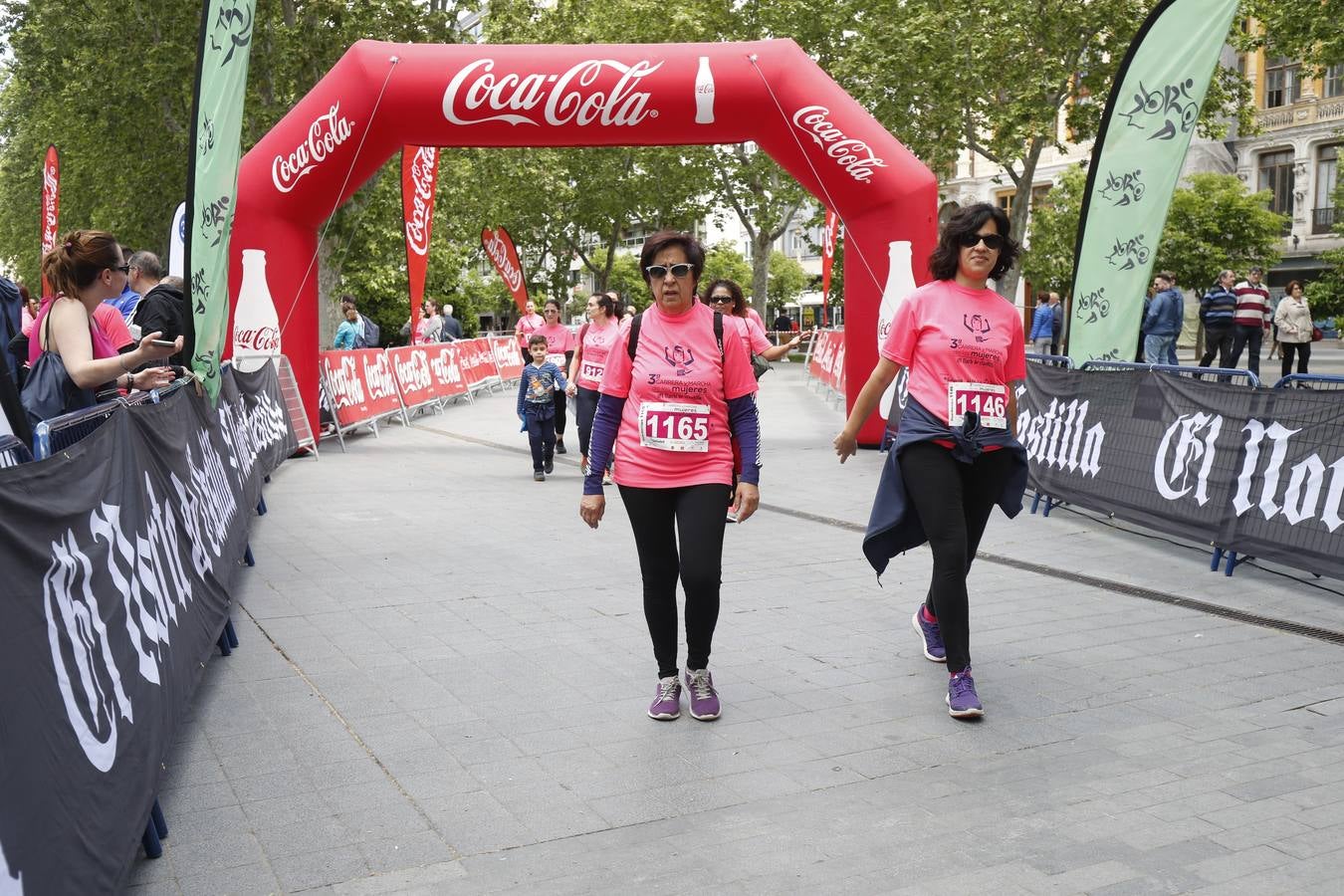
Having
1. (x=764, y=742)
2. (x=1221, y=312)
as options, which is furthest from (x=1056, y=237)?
(x=764, y=742)

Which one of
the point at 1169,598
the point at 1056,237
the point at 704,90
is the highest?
the point at 704,90

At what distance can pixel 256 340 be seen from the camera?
1363 centimetres

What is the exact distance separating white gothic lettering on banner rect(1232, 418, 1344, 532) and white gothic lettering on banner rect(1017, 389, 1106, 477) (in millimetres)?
1596

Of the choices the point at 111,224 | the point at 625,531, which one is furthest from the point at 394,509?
the point at 111,224

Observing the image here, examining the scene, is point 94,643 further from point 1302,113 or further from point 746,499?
point 1302,113

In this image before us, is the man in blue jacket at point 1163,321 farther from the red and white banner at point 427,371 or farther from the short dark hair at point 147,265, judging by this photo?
the short dark hair at point 147,265

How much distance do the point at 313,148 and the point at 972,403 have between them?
1017 centimetres

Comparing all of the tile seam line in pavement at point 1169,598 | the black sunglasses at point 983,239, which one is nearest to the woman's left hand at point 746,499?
the black sunglasses at point 983,239

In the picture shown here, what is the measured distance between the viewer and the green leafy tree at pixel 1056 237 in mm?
43812

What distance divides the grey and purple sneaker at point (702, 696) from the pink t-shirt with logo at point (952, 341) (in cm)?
135

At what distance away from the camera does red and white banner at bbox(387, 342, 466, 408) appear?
1963 centimetres

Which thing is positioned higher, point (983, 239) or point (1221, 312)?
point (983, 239)

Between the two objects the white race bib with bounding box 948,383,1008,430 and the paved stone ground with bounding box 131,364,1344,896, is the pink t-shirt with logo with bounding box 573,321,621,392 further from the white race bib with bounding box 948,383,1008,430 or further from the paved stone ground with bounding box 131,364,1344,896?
the white race bib with bounding box 948,383,1008,430

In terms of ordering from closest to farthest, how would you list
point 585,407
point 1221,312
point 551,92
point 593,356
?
point 593,356, point 585,407, point 551,92, point 1221,312
